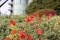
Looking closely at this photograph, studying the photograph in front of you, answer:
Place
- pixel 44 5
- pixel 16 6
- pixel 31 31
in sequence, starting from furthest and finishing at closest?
pixel 16 6 → pixel 44 5 → pixel 31 31

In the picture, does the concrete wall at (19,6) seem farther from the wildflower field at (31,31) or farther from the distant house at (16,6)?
the wildflower field at (31,31)

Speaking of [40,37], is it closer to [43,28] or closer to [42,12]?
[43,28]

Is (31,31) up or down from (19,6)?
up

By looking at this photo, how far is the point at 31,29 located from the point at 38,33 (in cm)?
34

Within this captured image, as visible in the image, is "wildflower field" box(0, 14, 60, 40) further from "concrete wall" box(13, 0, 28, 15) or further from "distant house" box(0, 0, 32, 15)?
"concrete wall" box(13, 0, 28, 15)

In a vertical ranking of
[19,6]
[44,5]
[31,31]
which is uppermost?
[31,31]

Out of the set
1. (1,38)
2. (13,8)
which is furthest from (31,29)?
(13,8)

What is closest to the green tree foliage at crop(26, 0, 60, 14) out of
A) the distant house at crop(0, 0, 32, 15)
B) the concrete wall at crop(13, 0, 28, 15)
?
the distant house at crop(0, 0, 32, 15)

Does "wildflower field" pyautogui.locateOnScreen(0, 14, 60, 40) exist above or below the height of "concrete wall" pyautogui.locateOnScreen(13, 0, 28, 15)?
above

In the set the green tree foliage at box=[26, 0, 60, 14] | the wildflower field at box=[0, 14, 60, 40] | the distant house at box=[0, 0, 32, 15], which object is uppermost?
the wildflower field at box=[0, 14, 60, 40]

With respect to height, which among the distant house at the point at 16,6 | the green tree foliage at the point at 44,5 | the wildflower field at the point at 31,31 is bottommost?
the distant house at the point at 16,6

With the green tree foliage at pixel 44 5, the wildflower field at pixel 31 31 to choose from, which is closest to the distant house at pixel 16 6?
the green tree foliage at pixel 44 5

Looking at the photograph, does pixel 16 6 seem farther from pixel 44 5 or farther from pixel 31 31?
pixel 31 31

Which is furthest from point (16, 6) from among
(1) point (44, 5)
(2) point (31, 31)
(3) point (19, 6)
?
(2) point (31, 31)
